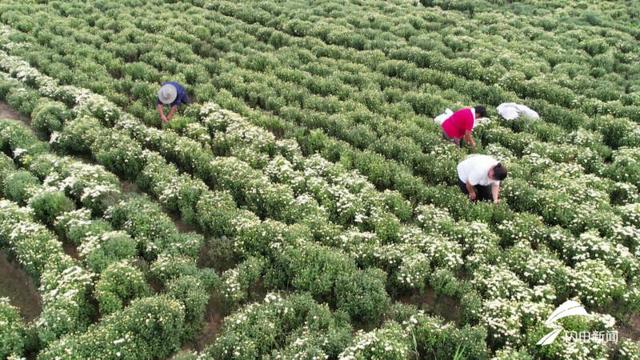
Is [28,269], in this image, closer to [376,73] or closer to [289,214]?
[289,214]

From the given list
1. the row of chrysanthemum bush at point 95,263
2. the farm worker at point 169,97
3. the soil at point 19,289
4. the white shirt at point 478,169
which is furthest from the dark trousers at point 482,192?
the soil at point 19,289

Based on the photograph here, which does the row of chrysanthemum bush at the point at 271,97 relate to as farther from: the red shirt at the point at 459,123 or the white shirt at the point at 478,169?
the white shirt at the point at 478,169

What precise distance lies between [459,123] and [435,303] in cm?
481

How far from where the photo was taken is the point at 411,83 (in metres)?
16.6

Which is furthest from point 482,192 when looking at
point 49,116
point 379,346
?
point 49,116

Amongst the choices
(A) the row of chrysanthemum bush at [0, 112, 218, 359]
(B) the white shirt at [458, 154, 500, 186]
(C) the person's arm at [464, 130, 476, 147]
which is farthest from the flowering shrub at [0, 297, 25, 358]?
(C) the person's arm at [464, 130, 476, 147]

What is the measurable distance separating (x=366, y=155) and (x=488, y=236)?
3732 millimetres

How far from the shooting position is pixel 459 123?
12.6 m

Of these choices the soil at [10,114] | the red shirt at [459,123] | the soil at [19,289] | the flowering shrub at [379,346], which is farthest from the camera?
the soil at [10,114]

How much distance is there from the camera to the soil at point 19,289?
385 inches

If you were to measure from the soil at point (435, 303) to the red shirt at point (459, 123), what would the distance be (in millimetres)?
4489

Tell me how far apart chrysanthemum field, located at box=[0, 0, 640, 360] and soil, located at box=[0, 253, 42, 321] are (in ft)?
0.18

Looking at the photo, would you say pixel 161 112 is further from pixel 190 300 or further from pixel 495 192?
pixel 495 192

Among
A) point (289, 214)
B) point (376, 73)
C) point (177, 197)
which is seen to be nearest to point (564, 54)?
point (376, 73)
